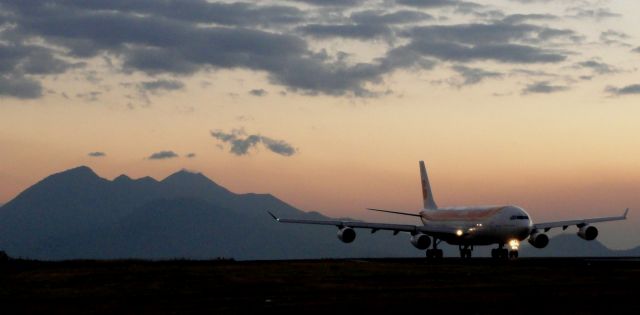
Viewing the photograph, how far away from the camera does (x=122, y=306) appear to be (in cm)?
4075

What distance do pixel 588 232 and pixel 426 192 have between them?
28.6 metres

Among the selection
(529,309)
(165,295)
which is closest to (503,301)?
(529,309)

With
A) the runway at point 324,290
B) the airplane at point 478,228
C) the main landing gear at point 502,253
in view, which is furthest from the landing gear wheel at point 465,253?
the runway at point 324,290

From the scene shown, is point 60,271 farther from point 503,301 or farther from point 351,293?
point 503,301

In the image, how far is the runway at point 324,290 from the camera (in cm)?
3919

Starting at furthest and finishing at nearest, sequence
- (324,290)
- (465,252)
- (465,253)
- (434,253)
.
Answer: (465,253)
(465,252)
(434,253)
(324,290)

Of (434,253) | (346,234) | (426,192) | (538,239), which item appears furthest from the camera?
(426,192)

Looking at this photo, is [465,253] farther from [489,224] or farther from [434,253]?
[489,224]

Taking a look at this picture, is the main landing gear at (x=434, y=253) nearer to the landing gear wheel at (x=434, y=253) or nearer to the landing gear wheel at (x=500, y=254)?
the landing gear wheel at (x=434, y=253)

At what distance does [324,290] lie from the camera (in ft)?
159

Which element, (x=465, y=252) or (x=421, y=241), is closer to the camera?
(x=421, y=241)

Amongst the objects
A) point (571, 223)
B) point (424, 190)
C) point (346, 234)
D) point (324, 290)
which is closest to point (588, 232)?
point (571, 223)

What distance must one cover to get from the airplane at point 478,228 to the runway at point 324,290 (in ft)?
83.6

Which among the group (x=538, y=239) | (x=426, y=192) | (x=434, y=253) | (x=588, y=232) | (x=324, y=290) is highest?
(x=426, y=192)
